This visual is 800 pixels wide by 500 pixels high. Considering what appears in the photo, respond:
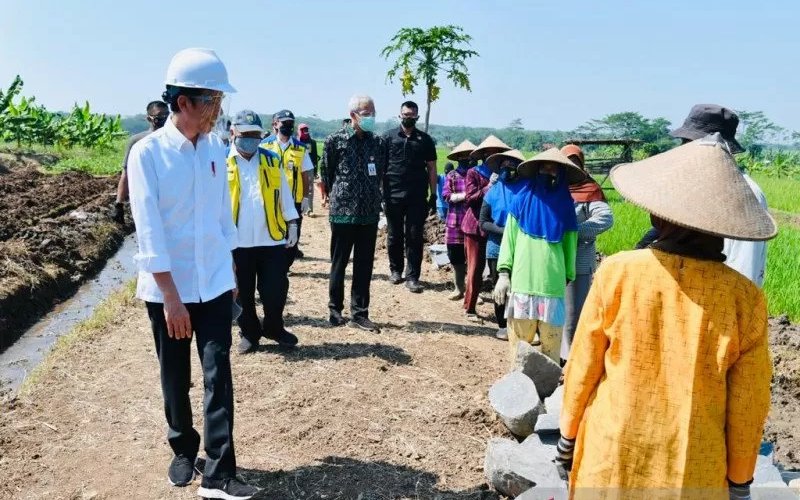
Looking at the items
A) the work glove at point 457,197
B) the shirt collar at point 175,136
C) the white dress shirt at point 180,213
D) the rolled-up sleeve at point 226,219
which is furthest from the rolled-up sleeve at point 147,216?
the work glove at point 457,197

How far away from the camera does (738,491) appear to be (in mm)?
2088

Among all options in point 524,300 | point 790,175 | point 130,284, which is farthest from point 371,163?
point 790,175

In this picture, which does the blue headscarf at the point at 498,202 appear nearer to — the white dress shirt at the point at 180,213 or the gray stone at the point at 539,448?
the gray stone at the point at 539,448

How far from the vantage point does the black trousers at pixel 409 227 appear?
7812 millimetres

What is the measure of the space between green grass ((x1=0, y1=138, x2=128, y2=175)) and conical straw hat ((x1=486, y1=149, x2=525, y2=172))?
2022 cm

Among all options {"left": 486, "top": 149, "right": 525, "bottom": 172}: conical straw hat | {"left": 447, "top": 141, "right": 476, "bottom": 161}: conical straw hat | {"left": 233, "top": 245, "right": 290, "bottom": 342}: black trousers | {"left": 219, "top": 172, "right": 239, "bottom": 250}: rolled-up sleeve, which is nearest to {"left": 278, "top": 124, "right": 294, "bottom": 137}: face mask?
{"left": 447, "top": 141, "right": 476, "bottom": 161}: conical straw hat

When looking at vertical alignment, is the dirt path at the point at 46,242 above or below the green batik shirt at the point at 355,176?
below

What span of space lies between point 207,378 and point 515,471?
1569mm

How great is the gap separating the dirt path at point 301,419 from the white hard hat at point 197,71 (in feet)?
6.65

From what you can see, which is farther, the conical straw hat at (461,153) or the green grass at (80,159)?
the green grass at (80,159)

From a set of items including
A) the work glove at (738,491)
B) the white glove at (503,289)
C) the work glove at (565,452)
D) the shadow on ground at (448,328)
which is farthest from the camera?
the shadow on ground at (448,328)

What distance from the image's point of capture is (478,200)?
6.78 metres

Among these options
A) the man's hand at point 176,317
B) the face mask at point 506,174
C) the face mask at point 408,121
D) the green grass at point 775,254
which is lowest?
the green grass at point 775,254

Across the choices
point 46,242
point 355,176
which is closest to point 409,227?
point 355,176
